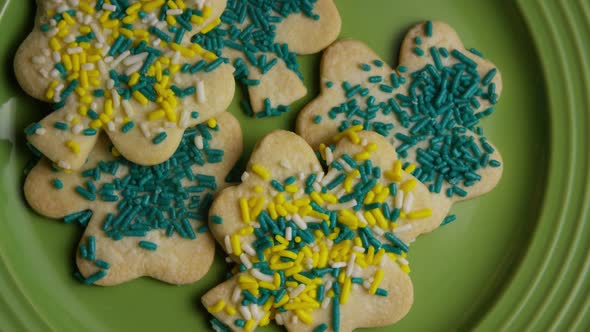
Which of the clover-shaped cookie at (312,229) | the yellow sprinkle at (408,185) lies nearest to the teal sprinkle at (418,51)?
the clover-shaped cookie at (312,229)

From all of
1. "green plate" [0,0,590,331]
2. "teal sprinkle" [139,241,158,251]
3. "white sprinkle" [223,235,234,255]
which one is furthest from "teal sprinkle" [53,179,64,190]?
"white sprinkle" [223,235,234,255]

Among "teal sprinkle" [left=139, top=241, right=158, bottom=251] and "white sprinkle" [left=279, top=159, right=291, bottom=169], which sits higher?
"white sprinkle" [left=279, top=159, right=291, bottom=169]

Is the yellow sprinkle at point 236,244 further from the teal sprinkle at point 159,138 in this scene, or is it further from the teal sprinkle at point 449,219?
the teal sprinkle at point 449,219

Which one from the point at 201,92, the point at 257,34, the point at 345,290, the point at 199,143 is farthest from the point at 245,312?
the point at 257,34

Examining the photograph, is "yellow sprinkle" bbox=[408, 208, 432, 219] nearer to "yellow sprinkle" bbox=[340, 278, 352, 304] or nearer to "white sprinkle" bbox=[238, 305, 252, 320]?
"yellow sprinkle" bbox=[340, 278, 352, 304]

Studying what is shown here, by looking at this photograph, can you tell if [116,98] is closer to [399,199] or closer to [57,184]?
[57,184]

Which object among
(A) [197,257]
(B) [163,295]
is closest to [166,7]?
(A) [197,257]

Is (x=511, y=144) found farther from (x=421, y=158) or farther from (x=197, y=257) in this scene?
(x=197, y=257)
